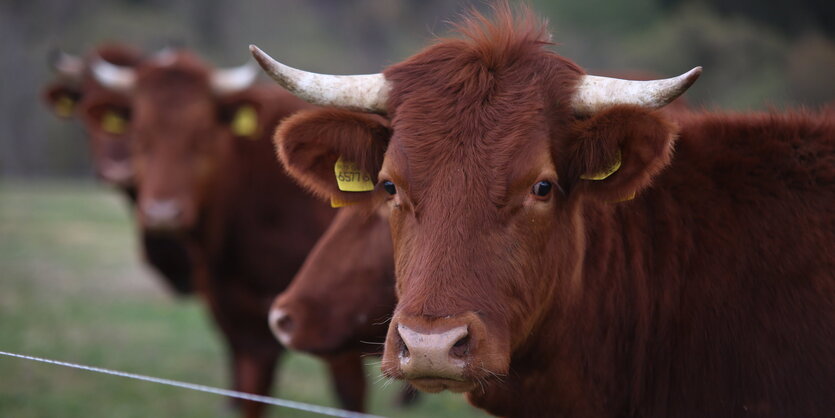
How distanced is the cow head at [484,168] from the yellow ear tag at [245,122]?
3.36 meters

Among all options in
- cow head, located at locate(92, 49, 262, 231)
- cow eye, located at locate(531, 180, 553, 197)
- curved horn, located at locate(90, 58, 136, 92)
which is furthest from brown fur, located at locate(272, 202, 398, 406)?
curved horn, located at locate(90, 58, 136, 92)

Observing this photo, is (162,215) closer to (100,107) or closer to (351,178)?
(100,107)

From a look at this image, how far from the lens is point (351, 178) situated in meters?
3.28

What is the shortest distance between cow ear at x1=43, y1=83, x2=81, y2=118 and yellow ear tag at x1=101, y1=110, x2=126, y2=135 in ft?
8.88

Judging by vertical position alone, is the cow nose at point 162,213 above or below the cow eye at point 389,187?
above

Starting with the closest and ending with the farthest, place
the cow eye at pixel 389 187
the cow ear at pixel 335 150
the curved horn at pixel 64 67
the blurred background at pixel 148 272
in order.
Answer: the cow eye at pixel 389 187, the cow ear at pixel 335 150, the blurred background at pixel 148 272, the curved horn at pixel 64 67

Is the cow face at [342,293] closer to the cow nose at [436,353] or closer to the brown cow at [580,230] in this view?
the brown cow at [580,230]

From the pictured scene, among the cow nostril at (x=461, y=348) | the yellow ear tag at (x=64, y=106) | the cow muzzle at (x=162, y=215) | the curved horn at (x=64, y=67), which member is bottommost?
the cow nostril at (x=461, y=348)

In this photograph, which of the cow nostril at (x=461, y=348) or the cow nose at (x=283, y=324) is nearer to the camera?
the cow nostril at (x=461, y=348)

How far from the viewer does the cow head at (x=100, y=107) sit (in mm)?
7371

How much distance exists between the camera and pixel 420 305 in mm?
2594

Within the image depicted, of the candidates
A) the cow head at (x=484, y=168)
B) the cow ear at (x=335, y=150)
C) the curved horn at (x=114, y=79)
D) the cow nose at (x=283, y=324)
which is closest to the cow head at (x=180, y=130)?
the curved horn at (x=114, y=79)

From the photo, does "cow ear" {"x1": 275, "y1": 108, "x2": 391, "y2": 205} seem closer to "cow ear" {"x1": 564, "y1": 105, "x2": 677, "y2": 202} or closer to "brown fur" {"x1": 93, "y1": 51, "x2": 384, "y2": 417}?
"cow ear" {"x1": 564, "y1": 105, "x2": 677, "y2": 202}

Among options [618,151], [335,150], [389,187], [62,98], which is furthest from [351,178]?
[62,98]
